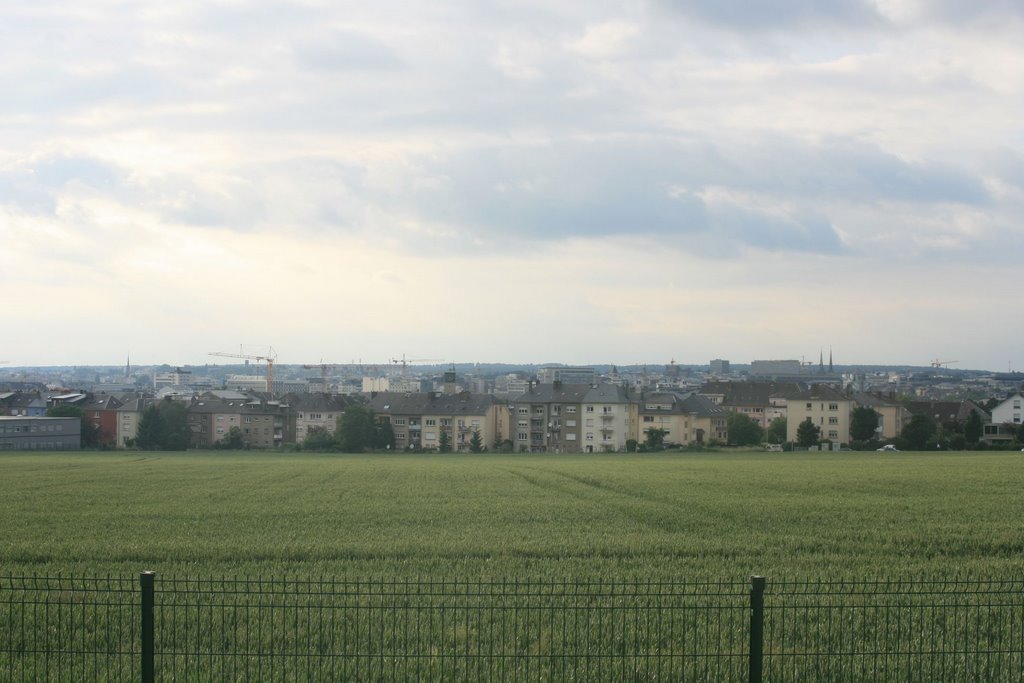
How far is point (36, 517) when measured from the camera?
34656mm

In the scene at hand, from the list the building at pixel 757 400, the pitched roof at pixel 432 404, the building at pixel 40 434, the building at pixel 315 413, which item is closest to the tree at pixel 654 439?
the pitched roof at pixel 432 404

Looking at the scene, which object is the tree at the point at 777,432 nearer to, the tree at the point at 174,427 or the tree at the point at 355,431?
the tree at the point at 355,431

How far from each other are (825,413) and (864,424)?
36.8 ft

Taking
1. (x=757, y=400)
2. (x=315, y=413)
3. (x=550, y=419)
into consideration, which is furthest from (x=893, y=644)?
(x=757, y=400)

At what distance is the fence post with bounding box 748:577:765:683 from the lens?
38.3 feet

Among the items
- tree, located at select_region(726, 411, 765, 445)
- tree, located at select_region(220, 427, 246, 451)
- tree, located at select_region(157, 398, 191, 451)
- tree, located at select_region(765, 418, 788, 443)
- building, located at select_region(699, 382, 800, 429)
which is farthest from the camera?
building, located at select_region(699, 382, 800, 429)

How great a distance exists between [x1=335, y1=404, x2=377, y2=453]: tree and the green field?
222 ft

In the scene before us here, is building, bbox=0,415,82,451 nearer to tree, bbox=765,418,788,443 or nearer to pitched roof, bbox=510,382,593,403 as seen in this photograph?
pitched roof, bbox=510,382,593,403

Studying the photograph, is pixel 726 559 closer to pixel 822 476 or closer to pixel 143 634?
pixel 143 634

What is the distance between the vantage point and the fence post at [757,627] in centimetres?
1168

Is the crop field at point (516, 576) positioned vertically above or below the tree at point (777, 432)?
above

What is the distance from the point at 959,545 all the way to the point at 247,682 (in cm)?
2051

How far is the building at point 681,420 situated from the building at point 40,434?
7008cm

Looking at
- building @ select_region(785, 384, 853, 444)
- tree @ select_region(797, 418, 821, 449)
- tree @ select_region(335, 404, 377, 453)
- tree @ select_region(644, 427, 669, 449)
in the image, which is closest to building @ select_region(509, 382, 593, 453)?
tree @ select_region(644, 427, 669, 449)
